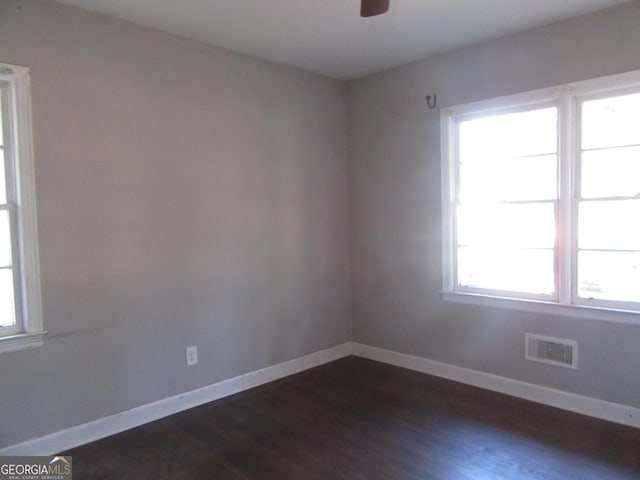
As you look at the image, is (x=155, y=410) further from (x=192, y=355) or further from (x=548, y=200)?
(x=548, y=200)

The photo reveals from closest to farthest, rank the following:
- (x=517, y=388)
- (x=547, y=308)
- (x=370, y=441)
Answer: (x=370, y=441)
(x=547, y=308)
(x=517, y=388)

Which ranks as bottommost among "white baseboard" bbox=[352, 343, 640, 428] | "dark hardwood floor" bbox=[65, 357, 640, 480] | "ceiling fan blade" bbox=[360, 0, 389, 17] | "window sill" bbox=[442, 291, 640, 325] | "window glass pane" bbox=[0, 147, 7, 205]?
"dark hardwood floor" bbox=[65, 357, 640, 480]

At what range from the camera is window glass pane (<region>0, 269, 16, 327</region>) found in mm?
2412

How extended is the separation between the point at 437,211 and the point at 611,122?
1301 mm

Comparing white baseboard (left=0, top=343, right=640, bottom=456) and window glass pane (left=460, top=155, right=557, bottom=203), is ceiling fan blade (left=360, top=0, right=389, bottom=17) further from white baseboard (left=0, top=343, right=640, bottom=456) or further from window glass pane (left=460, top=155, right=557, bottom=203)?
white baseboard (left=0, top=343, right=640, bottom=456)

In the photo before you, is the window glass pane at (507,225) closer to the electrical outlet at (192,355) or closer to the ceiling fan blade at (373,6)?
the ceiling fan blade at (373,6)

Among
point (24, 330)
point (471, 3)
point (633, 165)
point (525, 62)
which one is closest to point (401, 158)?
point (525, 62)

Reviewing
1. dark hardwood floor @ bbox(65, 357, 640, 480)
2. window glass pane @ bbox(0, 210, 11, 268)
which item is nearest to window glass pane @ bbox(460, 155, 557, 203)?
dark hardwood floor @ bbox(65, 357, 640, 480)

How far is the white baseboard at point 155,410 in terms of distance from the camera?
98.2 inches

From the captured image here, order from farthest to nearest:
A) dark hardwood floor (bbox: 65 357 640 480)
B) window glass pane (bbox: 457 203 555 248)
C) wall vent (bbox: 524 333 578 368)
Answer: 1. window glass pane (bbox: 457 203 555 248)
2. wall vent (bbox: 524 333 578 368)
3. dark hardwood floor (bbox: 65 357 640 480)

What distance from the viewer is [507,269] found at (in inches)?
129

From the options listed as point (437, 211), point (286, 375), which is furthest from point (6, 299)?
point (437, 211)

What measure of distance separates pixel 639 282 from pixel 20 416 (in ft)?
12.1

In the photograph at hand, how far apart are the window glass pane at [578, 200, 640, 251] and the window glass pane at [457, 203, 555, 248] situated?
195 mm
